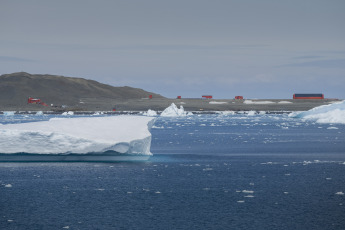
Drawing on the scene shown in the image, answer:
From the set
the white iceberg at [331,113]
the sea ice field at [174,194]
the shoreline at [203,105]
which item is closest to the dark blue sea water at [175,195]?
the sea ice field at [174,194]

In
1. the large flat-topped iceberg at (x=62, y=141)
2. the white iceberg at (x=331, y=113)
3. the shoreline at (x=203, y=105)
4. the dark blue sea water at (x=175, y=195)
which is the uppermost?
the shoreline at (x=203, y=105)

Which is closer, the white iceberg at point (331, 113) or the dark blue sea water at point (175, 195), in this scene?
the dark blue sea water at point (175, 195)

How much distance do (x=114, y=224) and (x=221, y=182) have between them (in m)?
4.46

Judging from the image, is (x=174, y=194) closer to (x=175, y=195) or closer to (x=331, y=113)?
(x=175, y=195)

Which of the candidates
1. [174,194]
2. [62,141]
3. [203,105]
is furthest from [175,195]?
[203,105]

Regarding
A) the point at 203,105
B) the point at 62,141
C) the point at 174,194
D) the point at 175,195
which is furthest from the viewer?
the point at 203,105

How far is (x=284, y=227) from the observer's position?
790 centimetres

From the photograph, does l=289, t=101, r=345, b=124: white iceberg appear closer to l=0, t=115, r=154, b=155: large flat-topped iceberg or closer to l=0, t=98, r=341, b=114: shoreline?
l=0, t=115, r=154, b=155: large flat-topped iceberg

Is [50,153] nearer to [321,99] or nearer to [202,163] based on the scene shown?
[202,163]

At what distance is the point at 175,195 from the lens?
1047 centimetres

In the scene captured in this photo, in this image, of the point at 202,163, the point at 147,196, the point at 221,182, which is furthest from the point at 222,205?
the point at 202,163

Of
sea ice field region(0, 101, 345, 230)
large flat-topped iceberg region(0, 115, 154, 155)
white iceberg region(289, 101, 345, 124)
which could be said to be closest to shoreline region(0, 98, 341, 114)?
white iceberg region(289, 101, 345, 124)

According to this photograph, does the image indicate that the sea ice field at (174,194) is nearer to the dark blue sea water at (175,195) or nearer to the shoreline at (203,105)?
the dark blue sea water at (175,195)

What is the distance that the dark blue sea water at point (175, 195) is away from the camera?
830cm
